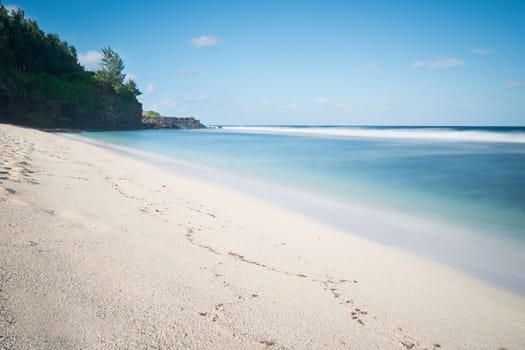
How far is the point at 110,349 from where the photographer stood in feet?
5.04

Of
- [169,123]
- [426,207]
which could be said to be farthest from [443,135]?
[169,123]

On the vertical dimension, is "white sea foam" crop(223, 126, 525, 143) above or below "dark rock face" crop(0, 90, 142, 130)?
below

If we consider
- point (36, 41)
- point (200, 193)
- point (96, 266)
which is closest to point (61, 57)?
point (36, 41)

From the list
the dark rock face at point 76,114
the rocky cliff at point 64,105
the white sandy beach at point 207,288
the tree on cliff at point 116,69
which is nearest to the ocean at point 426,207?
the white sandy beach at point 207,288

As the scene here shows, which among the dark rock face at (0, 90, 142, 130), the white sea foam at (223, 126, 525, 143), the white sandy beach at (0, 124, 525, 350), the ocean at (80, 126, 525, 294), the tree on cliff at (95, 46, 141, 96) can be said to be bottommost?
the ocean at (80, 126, 525, 294)

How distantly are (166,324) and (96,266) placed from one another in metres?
0.97

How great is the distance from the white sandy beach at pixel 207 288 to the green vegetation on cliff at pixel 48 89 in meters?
40.0

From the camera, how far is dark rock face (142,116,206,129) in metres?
77.1

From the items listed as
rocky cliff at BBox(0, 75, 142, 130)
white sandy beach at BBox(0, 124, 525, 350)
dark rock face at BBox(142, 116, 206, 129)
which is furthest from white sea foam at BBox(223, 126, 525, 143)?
white sandy beach at BBox(0, 124, 525, 350)

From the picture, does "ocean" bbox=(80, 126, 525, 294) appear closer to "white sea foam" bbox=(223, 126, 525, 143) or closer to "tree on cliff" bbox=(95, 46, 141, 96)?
"white sea foam" bbox=(223, 126, 525, 143)

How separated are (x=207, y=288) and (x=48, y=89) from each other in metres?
48.7

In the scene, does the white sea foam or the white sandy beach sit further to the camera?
the white sea foam

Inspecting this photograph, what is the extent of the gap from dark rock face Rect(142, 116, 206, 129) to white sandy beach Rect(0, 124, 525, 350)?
73.5 metres

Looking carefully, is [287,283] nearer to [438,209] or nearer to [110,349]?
[110,349]
